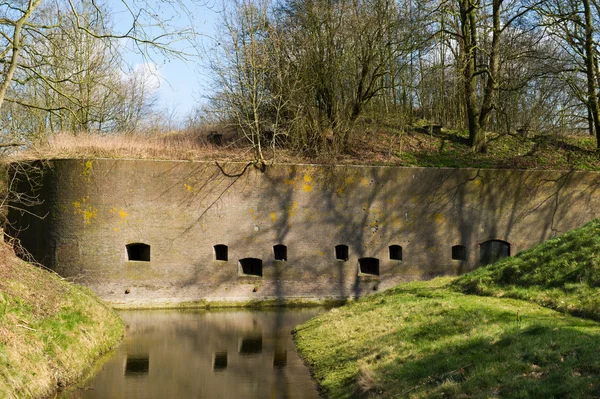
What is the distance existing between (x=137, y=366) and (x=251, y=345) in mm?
2484

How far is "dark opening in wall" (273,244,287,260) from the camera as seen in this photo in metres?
19.0

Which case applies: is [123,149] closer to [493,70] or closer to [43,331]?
[43,331]

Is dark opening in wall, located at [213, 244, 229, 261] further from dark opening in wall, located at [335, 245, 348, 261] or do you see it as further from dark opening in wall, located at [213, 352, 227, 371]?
dark opening in wall, located at [213, 352, 227, 371]

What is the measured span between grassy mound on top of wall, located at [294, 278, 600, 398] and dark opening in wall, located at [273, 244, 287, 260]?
21.2ft

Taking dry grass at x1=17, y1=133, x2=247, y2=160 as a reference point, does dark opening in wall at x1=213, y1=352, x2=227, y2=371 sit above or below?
below

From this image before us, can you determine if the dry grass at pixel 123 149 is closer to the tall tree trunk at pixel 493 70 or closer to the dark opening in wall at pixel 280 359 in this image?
the tall tree trunk at pixel 493 70

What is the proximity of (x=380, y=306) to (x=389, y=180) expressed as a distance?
7367 millimetres

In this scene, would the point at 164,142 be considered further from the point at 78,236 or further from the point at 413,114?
the point at 413,114

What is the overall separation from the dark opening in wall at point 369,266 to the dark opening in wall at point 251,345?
251 inches

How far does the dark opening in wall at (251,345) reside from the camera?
12.5 meters

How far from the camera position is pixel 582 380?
620 cm

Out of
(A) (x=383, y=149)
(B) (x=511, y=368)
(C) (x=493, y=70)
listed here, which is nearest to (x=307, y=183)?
(A) (x=383, y=149)

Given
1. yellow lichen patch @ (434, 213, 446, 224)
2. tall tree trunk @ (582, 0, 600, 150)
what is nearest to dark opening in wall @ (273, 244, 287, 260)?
yellow lichen patch @ (434, 213, 446, 224)

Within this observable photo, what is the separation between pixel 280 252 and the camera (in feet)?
62.7
